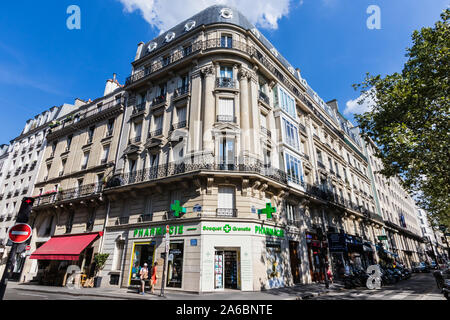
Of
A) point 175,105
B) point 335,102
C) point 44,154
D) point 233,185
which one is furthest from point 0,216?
point 335,102

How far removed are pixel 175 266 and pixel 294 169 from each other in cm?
→ 1159

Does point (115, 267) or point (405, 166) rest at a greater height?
point (405, 166)

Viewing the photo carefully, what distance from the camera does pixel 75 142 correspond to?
24.7 m

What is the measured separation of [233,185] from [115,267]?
405 inches

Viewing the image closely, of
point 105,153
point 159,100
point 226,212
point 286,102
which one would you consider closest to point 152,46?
point 159,100

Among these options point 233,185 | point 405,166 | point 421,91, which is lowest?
point 233,185

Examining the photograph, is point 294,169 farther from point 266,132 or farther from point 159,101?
point 159,101

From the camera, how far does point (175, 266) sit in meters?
14.0

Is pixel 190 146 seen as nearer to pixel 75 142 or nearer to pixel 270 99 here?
pixel 270 99

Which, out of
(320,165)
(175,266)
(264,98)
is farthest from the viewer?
(320,165)

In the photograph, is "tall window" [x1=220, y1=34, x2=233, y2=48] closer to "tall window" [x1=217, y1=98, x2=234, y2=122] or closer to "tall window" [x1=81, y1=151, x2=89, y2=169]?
"tall window" [x1=217, y1=98, x2=234, y2=122]

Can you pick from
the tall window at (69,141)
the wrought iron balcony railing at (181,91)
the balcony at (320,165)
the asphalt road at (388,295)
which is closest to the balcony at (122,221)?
the wrought iron balcony railing at (181,91)

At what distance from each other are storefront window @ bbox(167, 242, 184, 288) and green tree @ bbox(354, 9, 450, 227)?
46.8 feet

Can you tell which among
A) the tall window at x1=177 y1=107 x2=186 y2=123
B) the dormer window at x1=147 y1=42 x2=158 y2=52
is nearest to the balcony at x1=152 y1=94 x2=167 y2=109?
the tall window at x1=177 y1=107 x2=186 y2=123
